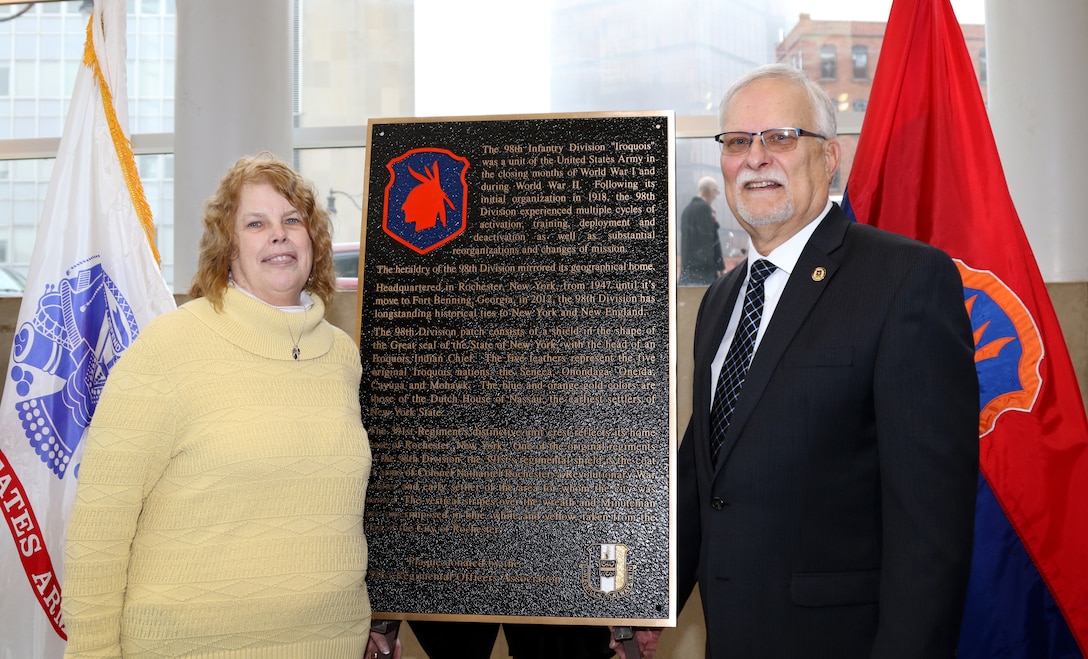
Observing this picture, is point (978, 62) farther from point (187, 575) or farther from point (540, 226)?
point (187, 575)

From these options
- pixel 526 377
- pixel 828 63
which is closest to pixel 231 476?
pixel 526 377

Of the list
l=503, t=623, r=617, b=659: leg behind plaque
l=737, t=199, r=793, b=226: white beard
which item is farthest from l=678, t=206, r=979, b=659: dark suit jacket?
l=503, t=623, r=617, b=659: leg behind plaque

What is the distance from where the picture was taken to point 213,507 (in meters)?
2.25

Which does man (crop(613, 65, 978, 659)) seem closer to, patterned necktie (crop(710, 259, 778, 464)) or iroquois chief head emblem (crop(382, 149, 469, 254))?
patterned necktie (crop(710, 259, 778, 464))

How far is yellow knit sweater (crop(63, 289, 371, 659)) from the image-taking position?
2.17 m

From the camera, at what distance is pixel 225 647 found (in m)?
2.24

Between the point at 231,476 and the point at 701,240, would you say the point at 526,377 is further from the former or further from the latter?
the point at 701,240

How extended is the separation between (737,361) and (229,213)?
1.45 metres

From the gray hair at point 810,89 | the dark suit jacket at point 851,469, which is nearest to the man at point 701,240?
the gray hair at point 810,89

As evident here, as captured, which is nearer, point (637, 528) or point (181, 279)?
point (637, 528)

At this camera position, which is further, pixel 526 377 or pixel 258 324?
pixel 526 377

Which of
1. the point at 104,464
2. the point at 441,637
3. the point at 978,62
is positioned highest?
the point at 978,62

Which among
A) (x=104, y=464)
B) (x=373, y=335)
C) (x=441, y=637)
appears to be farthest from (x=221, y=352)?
(x=441, y=637)

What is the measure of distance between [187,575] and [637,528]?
1235mm
